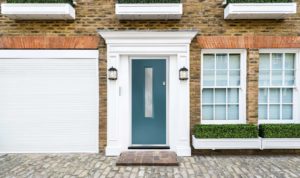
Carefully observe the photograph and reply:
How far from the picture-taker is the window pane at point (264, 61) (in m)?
6.60

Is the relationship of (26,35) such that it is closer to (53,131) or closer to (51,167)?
(53,131)

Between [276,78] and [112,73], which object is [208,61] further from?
[112,73]

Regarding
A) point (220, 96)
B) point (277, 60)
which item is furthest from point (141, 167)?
point (277, 60)

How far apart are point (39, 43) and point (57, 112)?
1.87 meters

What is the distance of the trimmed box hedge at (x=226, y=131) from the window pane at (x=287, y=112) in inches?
44.0

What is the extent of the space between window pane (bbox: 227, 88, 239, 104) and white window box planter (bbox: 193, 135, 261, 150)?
1.08 meters

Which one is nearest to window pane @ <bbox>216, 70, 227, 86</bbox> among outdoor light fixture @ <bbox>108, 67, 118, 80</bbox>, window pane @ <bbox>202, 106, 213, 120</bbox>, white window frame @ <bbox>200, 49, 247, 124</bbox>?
white window frame @ <bbox>200, 49, 247, 124</bbox>

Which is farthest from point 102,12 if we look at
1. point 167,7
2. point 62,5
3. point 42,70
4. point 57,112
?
point 57,112

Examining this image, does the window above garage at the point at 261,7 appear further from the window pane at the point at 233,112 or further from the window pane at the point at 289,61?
the window pane at the point at 233,112

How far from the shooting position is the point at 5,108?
6.50 meters

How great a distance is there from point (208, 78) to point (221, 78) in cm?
35

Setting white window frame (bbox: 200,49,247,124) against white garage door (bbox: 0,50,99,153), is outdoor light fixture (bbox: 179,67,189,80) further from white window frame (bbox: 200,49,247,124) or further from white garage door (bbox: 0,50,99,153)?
white garage door (bbox: 0,50,99,153)

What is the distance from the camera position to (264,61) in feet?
21.7

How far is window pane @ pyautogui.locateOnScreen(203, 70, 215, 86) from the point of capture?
21.7ft
